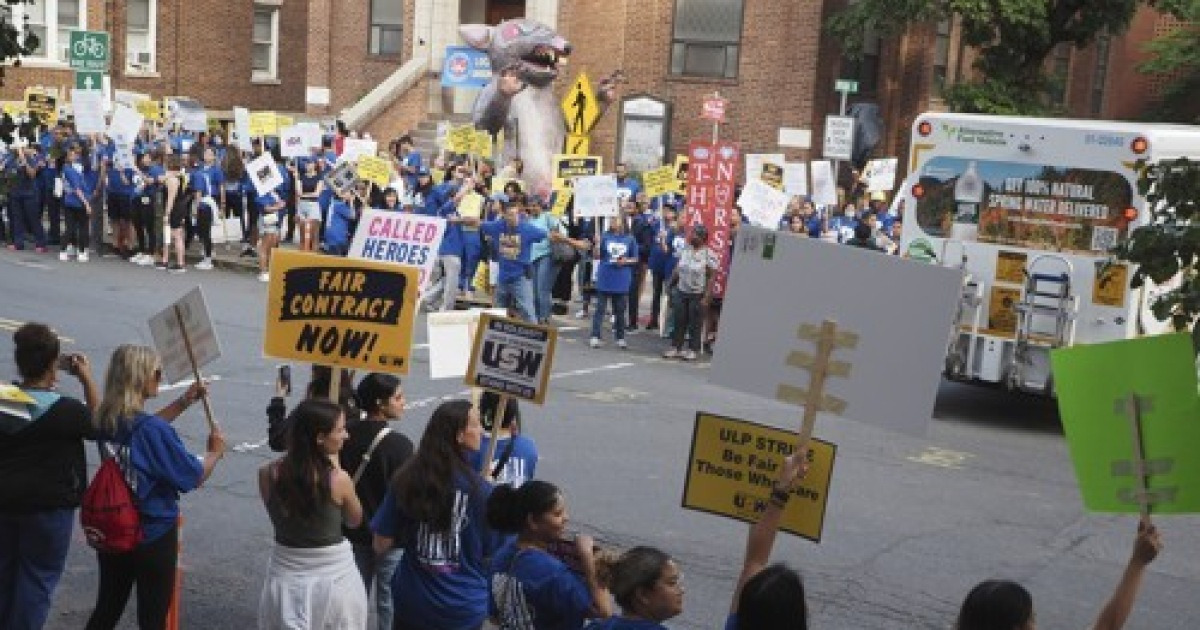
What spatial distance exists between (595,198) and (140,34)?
2278 cm

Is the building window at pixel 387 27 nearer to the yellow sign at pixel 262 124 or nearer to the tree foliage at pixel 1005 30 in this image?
the yellow sign at pixel 262 124

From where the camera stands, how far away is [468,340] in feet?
25.6

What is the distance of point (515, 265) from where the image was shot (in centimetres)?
1825

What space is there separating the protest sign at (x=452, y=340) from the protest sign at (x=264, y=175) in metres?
15.6

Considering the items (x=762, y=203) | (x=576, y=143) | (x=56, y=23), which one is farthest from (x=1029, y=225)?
(x=56, y=23)

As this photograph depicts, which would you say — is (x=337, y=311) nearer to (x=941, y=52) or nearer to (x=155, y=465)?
(x=155, y=465)

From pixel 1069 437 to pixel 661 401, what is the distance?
10.7 m

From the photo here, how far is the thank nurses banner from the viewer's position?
19.5m

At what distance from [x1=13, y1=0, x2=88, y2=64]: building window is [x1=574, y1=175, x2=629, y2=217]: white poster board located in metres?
21.6

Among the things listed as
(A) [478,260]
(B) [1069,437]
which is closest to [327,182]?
(A) [478,260]

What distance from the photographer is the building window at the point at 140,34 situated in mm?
39250

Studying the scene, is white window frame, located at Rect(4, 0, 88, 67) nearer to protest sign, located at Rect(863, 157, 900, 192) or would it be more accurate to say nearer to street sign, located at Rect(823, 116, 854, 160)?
street sign, located at Rect(823, 116, 854, 160)

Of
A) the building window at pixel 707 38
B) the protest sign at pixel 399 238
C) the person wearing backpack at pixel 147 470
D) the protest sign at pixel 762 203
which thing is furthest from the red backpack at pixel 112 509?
the building window at pixel 707 38

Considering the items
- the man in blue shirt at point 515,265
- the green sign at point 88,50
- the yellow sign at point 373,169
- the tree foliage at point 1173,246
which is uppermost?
the green sign at point 88,50
